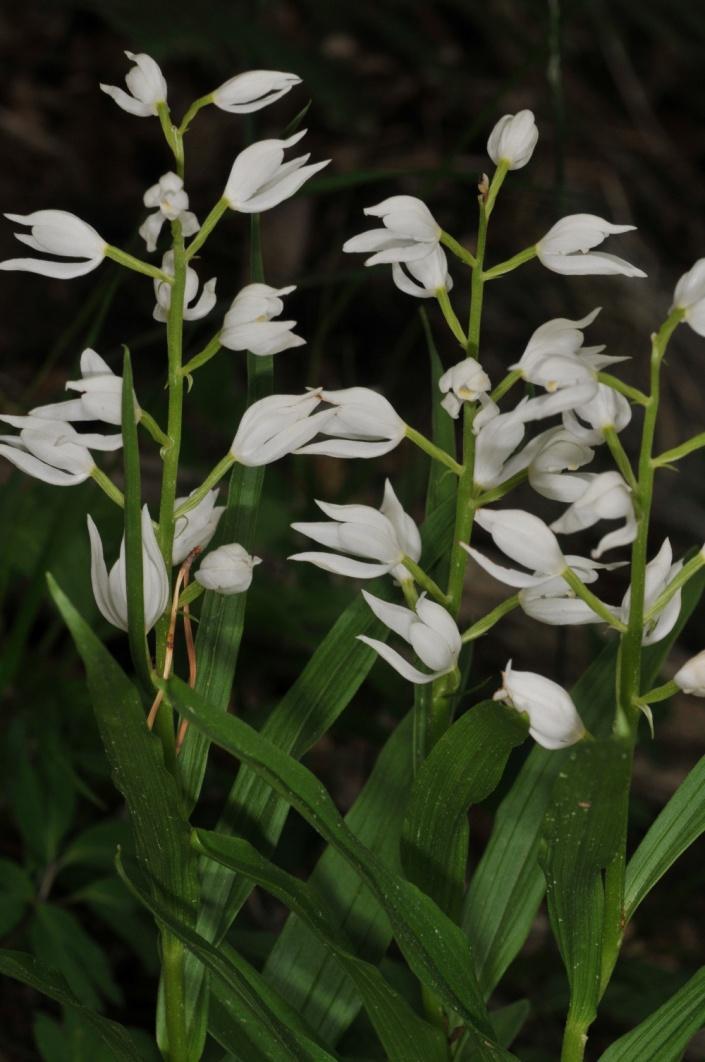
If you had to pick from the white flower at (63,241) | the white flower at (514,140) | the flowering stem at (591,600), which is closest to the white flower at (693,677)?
the flowering stem at (591,600)

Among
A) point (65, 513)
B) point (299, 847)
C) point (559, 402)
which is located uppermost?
point (559, 402)

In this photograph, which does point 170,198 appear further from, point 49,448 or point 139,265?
point 49,448

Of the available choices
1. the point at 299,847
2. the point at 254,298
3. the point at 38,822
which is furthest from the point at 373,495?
the point at 254,298

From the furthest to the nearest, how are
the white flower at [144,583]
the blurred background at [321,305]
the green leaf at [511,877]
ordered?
the blurred background at [321,305]
the green leaf at [511,877]
the white flower at [144,583]

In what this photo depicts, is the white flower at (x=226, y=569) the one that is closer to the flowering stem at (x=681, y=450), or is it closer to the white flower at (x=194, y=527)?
the white flower at (x=194, y=527)

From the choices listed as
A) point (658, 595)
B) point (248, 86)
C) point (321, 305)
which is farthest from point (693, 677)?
point (321, 305)

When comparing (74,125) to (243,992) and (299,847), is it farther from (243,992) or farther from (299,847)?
(243,992)
